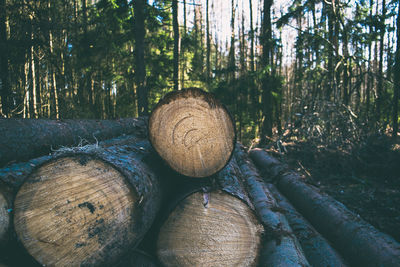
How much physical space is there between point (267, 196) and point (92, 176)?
2269 millimetres

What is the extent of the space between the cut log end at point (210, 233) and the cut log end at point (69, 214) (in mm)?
410

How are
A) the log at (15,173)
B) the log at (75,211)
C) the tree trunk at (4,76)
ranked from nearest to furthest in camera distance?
the log at (75,211), the log at (15,173), the tree trunk at (4,76)

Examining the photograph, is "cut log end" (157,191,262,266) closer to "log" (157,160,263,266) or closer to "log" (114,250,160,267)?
"log" (157,160,263,266)

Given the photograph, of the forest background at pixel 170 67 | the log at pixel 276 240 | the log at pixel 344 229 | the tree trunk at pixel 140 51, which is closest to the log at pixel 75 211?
the log at pixel 276 240

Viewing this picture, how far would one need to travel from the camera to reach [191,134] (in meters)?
1.95

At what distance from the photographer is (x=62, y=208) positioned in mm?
1438

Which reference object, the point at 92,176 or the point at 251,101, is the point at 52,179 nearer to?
the point at 92,176

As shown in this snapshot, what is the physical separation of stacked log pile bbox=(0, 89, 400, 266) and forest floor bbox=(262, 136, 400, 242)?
1417 millimetres

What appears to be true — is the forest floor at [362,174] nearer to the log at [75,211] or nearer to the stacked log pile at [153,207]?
the stacked log pile at [153,207]

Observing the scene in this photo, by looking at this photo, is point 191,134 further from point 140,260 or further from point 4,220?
point 4,220

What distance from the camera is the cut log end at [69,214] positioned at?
4.70ft

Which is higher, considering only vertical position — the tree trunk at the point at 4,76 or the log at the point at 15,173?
the tree trunk at the point at 4,76

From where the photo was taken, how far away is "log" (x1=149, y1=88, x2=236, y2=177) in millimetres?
1926

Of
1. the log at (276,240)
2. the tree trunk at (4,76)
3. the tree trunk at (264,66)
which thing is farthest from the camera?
the tree trunk at (264,66)
